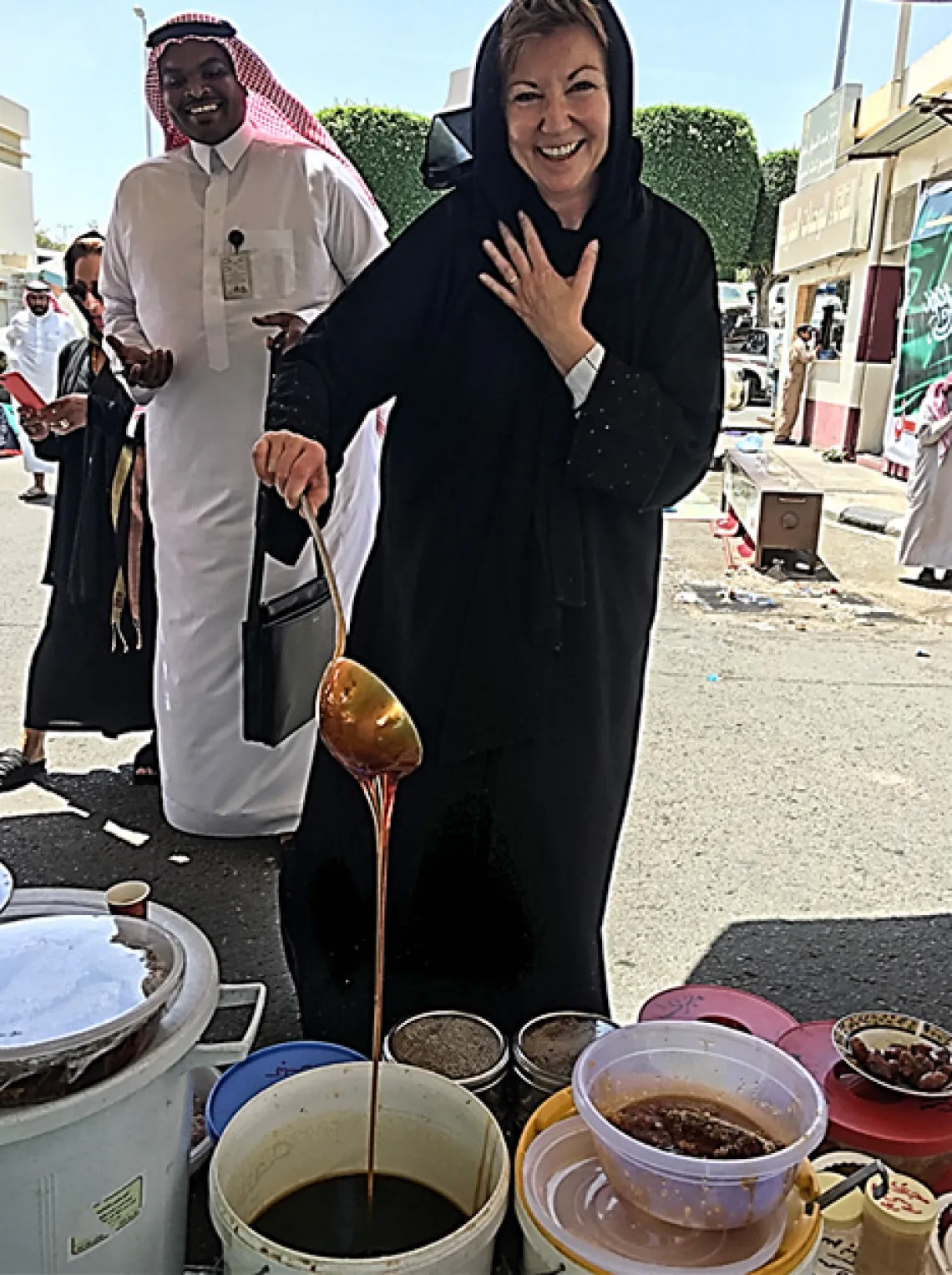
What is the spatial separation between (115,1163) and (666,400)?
1.27 metres

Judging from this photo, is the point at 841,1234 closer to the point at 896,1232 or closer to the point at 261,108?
the point at 896,1232

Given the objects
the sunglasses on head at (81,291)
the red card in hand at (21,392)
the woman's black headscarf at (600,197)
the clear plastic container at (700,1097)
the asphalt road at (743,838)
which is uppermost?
the woman's black headscarf at (600,197)

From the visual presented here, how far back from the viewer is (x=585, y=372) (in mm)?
1667

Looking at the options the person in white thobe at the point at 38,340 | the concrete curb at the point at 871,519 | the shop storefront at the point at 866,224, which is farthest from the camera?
the shop storefront at the point at 866,224

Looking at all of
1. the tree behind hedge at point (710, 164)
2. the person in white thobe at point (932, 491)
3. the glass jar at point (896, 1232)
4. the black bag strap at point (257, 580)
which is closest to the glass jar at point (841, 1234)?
the glass jar at point (896, 1232)

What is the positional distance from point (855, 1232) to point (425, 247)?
1.55 m

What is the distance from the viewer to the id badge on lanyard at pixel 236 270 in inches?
109

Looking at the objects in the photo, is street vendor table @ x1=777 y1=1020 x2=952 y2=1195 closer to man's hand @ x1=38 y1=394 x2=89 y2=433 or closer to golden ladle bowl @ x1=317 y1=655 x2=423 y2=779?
golden ladle bowl @ x1=317 y1=655 x2=423 y2=779

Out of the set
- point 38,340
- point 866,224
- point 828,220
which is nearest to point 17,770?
point 38,340

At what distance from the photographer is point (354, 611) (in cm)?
204

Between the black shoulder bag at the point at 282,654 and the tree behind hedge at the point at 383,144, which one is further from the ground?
the tree behind hedge at the point at 383,144

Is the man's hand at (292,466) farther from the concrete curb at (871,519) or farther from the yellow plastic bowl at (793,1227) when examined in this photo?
the concrete curb at (871,519)

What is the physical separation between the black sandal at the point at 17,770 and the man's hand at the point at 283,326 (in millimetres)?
1918

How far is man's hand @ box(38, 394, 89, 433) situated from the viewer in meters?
3.35
